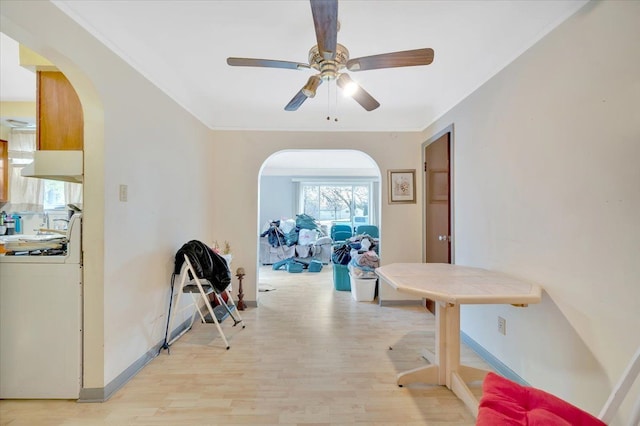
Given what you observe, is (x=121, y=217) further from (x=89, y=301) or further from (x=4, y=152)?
(x=4, y=152)

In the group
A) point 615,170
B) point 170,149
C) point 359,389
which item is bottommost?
point 359,389

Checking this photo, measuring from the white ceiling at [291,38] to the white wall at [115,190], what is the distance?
0.54 ft

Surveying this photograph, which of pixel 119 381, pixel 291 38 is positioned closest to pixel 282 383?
pixel 119 381

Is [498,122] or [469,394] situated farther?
[498,122]

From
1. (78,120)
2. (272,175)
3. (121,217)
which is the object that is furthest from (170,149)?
(272,175)

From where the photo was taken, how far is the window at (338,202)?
21.9ft

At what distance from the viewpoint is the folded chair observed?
32.6 inches

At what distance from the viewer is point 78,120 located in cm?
168

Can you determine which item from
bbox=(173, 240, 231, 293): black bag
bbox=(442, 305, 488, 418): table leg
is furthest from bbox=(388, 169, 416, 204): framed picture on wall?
bbox=(173, 240, 231, 293): black bag

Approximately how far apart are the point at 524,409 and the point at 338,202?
5.90 meters

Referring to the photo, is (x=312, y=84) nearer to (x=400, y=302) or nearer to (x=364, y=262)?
(x=364, y=262)

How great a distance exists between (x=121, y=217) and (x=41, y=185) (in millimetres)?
2662

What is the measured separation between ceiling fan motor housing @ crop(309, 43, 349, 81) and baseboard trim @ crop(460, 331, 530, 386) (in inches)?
92.0

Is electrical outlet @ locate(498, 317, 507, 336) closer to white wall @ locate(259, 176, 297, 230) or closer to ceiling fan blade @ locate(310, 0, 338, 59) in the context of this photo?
ceiling fan blade @ locate(310, 0, 338, 59)
